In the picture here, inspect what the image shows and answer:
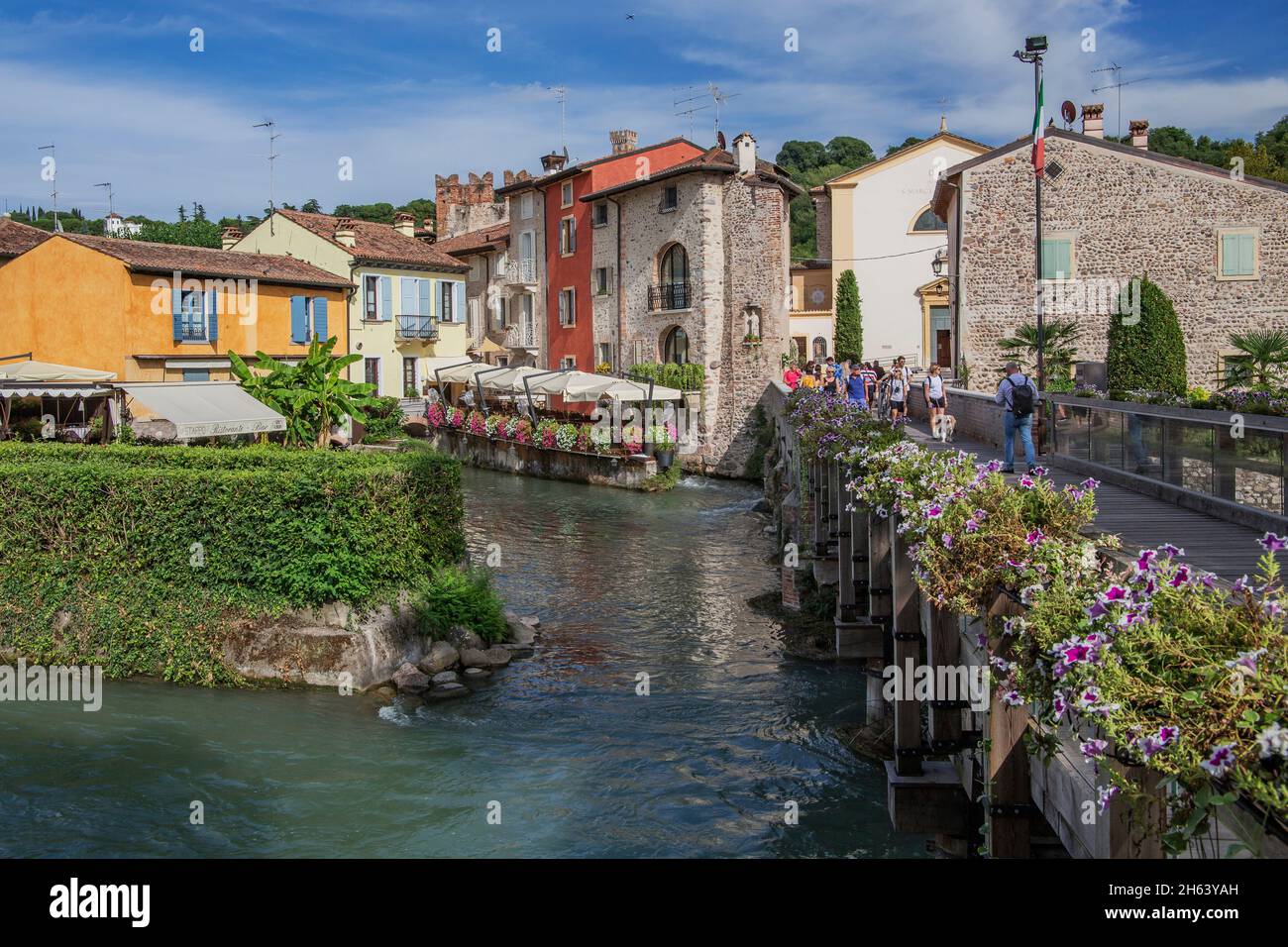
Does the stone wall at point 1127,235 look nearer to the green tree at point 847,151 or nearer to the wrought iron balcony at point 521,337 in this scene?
the wrought iron balcony at point 521,337

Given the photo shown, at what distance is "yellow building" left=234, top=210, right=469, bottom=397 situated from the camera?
45750mm

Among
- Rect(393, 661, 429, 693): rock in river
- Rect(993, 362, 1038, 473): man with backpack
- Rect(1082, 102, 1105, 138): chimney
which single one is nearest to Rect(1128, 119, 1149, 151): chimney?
Rect(1082, 102, 1105, 138): chimney

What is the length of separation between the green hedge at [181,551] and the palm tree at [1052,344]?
20375mm

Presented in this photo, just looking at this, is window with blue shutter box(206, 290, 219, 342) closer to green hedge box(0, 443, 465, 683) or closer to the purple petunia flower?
green hedge box(0, 443, 465, 683)

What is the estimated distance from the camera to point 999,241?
32.7 metres

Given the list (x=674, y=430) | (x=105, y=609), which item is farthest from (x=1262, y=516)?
(x=674, y=430)

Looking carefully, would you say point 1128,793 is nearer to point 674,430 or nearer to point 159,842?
point 159,842

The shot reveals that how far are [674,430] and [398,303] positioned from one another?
16949 mm

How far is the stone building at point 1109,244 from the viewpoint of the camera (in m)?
31.2

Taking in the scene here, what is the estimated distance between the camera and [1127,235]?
105 ft

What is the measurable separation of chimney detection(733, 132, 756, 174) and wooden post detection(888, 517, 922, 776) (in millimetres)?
31599

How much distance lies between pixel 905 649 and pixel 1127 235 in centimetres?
2761

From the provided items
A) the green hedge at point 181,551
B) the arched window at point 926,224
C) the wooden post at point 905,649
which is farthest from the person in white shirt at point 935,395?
the arched window at point 926,224

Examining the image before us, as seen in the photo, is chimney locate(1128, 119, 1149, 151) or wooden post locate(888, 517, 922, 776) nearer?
wooden post locate(888, 517, 922, 776)
